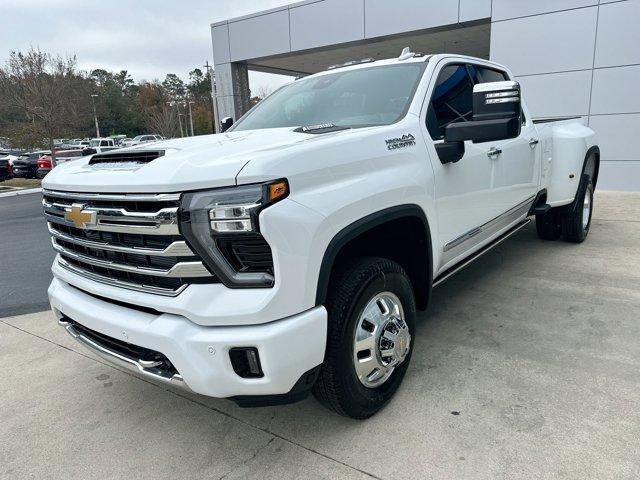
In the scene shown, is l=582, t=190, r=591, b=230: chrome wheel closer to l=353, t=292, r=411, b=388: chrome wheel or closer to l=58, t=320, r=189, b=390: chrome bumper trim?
l=353, t=292, r=411, b=388: chrome wheel

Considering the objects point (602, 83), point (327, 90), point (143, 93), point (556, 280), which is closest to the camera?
point (327, 90)

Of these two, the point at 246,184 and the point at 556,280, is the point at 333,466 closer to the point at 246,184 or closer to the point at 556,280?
the point at 246,184

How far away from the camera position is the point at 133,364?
7.45 feet

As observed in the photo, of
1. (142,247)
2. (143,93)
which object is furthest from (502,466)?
(143,93)

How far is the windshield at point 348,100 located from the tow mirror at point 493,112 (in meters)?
0.43

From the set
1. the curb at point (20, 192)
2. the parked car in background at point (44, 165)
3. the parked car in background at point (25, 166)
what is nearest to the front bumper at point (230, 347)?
the curb at point (20, 192)

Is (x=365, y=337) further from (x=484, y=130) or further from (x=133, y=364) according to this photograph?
(x=484, y=130)

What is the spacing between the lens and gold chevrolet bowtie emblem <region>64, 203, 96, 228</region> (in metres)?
2.27

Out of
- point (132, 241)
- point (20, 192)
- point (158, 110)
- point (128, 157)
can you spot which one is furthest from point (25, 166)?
point (158, 110)

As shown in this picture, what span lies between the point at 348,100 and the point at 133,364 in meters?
2.14

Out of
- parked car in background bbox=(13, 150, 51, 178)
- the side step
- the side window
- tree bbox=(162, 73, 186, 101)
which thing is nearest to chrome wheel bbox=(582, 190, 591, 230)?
the side step

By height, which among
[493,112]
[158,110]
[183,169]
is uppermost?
[158,110]

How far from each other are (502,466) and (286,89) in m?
3.13

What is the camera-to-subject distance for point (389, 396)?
2744 mm
